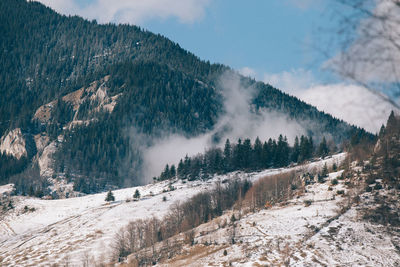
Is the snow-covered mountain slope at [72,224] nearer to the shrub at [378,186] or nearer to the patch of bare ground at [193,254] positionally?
the patch of bare ground at [193,254]

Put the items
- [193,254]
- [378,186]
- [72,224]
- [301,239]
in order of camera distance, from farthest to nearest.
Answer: [72,224] → [378,186] → [193,254] → [301,239]

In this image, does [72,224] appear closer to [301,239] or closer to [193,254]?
[193,254]

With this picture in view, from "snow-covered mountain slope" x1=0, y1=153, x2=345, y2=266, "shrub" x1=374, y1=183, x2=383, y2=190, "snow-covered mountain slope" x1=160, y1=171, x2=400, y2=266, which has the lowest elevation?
"snow-covered mountain slope" x1=0, y1=153, x2=345, y2=266

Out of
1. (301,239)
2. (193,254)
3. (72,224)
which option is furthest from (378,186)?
(72,224)

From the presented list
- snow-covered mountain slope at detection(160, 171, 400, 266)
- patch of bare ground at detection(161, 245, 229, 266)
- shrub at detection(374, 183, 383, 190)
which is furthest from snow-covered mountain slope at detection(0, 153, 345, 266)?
shrub at detection(374, 183, 383, 190)

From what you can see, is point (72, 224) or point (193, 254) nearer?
point (193, 254)

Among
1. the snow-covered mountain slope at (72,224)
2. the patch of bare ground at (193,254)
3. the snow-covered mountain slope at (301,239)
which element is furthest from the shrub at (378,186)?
the snow-covered mountain slope at (72,224)

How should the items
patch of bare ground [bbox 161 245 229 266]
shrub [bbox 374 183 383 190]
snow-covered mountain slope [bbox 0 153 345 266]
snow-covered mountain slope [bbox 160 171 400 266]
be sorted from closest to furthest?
1. snow-covered mountain slope [bbox 160 171 400 266]
2. patch of bare ground [bbox 161 245 229 266]
3. shrub [bbox 374 183 383 190]
4. snow-covered mountain slope [bbox 0 153 345 266]

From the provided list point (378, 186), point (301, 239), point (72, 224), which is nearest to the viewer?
point (301, 239)

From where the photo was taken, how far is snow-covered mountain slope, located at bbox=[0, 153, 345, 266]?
394 feet

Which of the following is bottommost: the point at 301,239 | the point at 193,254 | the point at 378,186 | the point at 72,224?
the point at 72,224

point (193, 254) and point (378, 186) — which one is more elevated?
point (378, 186)

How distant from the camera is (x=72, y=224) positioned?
14950cm

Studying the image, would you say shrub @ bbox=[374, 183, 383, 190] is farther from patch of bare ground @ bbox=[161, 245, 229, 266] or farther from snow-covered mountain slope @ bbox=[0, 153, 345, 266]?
snow-covered mountain slope @ bbox=[0, 153, 345, 266]
